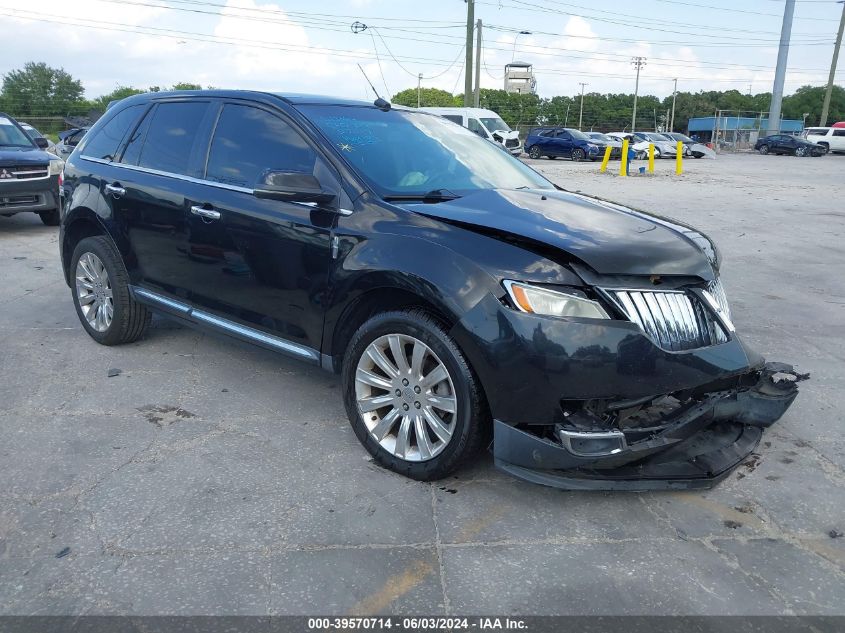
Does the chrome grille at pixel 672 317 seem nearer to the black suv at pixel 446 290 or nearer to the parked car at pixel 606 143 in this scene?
the black suv at pixel 446 290

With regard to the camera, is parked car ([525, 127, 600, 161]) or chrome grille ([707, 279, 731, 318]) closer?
chrome grille ([707, 279, 731, 318])

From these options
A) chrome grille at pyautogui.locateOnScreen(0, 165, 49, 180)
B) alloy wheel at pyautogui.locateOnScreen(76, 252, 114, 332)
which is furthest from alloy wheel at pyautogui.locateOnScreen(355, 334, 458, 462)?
chrome grille at pyautogui.locateOnScreen(0, 165, 49, 180)

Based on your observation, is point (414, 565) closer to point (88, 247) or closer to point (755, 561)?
point (755, 561)

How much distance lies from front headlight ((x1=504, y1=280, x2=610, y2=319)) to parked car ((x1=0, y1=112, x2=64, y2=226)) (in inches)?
347

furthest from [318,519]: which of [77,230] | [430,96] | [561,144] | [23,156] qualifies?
[430,96]

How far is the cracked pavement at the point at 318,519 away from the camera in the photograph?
101 inches

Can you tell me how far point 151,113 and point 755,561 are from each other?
177 inches

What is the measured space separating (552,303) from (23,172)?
389 inches

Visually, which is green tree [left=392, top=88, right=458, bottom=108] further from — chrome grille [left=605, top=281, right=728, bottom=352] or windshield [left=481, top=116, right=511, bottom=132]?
chrome grille [left=605, top=281, right=728, bottom=352]

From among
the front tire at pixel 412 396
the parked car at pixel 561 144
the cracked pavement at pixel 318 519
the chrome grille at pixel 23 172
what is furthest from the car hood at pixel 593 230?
the parked car at pixel 561 144

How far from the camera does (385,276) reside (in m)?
3.27

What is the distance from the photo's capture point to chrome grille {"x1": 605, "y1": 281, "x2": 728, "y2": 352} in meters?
2.94

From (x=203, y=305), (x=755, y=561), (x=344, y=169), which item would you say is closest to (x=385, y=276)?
(x=344, y=169)

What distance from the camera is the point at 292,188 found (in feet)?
11.4
